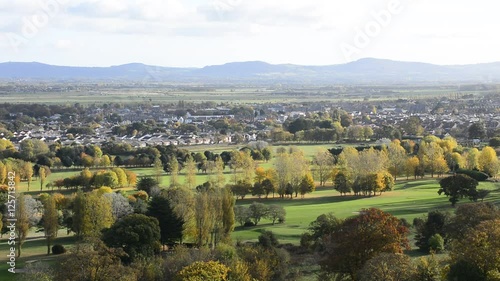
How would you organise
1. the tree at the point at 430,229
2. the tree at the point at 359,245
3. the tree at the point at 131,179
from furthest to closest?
the tree at the point at 131,179 → the tree at the point at 430,229 → the tree at the point at 359,245

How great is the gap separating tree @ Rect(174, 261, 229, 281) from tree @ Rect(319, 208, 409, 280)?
12.2 feet

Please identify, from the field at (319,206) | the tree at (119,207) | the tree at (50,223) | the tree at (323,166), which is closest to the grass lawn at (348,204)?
the field at (319,206)

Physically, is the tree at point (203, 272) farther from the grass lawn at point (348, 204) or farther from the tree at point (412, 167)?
the tree at point (412, 167)

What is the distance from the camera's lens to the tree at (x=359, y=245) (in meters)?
19.7

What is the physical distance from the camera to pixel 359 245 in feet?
65.3

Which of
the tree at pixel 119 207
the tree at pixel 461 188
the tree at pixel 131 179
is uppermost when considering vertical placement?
the tree at pixel 461 188

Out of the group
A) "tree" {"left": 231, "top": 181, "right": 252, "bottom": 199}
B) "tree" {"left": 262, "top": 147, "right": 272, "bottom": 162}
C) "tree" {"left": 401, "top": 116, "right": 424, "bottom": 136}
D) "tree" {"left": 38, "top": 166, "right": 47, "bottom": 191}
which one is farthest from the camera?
"tree" {"left": 401, "top": 116, "right": 424, "bottom": 136}

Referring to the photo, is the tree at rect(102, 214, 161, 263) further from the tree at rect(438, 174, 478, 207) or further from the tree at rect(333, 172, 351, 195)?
the tree at rect(333, 172, 351, 195)

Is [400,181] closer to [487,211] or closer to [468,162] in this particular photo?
Result: [468,162]

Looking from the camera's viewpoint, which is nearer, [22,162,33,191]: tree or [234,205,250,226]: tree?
[234,205,250,226]: tree

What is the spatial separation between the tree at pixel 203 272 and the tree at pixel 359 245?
3733mm

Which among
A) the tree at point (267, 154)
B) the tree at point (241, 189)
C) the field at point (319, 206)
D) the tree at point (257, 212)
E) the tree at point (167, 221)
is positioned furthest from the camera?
the tree at point (267, 154)

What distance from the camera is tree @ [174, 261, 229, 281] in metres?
17.3

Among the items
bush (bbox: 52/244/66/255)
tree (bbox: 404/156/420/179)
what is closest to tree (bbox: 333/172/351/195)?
tree (bbox: 404/156/420/179)
